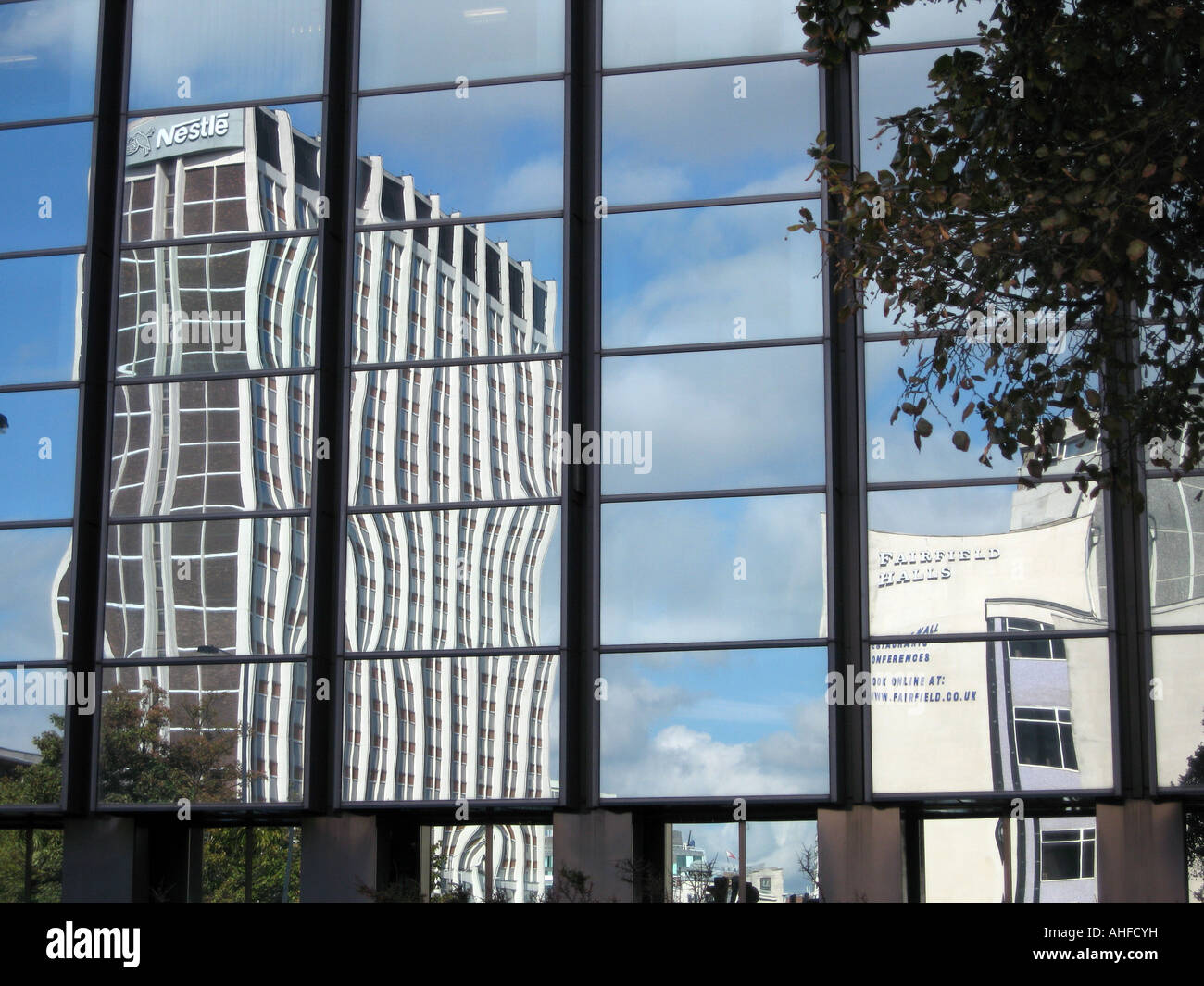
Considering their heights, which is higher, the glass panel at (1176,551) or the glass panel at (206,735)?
the glass panel at (1176,551)

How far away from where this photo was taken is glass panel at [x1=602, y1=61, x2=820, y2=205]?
16.7 metres

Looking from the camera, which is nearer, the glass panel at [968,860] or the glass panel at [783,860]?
the glass panel at [968,860]

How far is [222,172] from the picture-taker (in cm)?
1758

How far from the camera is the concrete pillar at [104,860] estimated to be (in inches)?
648

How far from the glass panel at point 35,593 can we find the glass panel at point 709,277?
22.5 ft

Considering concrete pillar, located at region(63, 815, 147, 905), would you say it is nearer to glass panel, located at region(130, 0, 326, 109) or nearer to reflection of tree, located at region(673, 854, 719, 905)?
reflection of tree, located at region(673, 854, 719, 905)

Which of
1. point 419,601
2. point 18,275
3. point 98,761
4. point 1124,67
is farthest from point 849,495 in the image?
point 18,275

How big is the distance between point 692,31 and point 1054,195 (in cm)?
965

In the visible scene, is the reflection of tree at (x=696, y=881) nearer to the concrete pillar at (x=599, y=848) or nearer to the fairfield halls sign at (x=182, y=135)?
the concrete pillar at (x=599, y=848)

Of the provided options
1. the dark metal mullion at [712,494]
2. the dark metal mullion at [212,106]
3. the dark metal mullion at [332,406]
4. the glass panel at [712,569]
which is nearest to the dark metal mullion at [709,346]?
the dark metal mullion at [712,494]

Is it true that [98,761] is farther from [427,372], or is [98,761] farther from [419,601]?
[427,372]

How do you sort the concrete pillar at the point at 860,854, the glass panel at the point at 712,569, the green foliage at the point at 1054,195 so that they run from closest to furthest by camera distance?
the green foliage at the point at 1054,195
the concrete pillar at the point at 860,854
the glass panel at the point at 712,569

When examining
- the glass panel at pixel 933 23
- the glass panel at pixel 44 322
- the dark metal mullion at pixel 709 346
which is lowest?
the dark metal mullion at pixel 709 346

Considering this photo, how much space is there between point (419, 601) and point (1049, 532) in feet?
22.4
